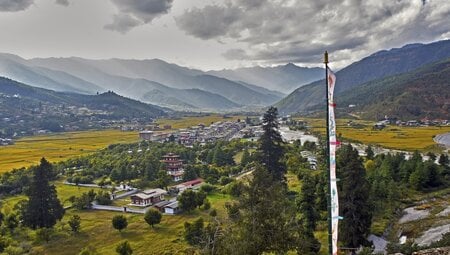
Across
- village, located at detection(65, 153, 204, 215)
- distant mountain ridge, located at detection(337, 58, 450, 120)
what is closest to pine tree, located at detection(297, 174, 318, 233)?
village, located at detection(65, 153, 204, 215)

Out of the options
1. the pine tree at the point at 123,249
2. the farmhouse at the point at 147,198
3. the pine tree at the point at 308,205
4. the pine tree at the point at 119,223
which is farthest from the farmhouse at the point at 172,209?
the pine tree at the point at 308,205

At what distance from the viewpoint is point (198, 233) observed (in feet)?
100

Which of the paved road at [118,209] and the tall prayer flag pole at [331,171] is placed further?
the paved road at [118,209]

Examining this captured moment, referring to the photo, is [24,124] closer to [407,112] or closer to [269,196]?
[407,112]

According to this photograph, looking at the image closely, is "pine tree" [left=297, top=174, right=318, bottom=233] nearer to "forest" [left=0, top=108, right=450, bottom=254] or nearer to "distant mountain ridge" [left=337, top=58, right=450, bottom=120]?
"forest" [left=0, top=108, right=450, bottom=254]

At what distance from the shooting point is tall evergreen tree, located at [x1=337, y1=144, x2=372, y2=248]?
26.2m

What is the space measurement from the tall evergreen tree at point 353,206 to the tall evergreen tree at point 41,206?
27.7 m

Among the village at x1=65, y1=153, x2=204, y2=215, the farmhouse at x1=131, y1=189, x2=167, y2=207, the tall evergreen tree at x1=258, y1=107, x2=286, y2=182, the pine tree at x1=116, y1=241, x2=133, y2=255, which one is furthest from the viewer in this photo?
the farmhouse at x1=131, y1=189, x2=167, y2=207

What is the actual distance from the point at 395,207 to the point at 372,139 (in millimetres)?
50735

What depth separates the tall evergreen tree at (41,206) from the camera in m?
36.8

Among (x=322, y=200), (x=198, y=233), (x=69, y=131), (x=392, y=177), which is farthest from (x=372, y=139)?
(x=69, y=131)

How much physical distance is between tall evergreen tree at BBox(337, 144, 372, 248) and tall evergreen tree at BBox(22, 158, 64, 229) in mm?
27696

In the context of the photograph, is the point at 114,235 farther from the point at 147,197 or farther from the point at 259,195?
the point at 259,195

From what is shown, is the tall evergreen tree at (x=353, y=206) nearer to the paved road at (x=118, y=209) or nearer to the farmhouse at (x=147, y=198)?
the paved road at (x=118, y=209)
